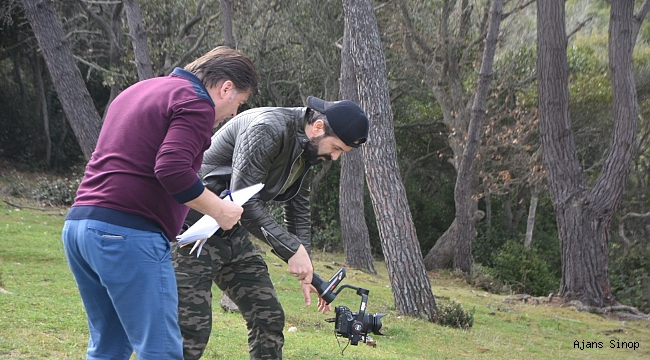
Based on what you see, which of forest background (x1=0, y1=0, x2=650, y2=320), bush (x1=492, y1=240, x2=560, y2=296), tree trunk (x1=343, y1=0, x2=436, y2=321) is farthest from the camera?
bush (x1=492, y1=240, x2=560, y2=296)

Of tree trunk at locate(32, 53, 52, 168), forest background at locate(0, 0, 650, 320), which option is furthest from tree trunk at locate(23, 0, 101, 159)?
tree trunk at locate(32, 53, 52, 168)

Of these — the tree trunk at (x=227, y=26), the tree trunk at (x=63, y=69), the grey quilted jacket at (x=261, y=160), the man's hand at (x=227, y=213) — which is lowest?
the man's hand at (x=227, y=213)

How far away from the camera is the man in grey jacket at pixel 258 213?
4.24 m

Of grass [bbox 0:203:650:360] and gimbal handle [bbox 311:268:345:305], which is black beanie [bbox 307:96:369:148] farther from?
grass [bbox 0:203:650:360]

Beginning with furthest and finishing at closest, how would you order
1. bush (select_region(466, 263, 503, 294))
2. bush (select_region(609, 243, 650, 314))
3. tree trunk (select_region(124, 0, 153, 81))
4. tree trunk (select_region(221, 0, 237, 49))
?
bush (select_region(609, 243, 650, 314)), bush (select_region(466, 263, 503, 294)), tree trunk (select_region(221, 0, 237, 49)), tree trunk (select_region(124, 0, 153, 81))

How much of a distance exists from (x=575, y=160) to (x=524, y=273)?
A: 24.8 ft

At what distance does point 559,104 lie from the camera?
1508cm

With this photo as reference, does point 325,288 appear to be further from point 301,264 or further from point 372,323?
point 372,323

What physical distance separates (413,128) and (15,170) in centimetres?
1432

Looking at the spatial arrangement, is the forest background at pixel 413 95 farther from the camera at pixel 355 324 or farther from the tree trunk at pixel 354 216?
the camera at pixel 355 324

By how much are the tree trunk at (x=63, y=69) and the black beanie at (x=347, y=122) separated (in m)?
8.30

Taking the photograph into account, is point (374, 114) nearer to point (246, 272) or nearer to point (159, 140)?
point (246, 272)

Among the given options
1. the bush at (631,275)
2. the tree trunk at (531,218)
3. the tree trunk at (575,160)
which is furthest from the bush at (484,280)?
the tree trunk at (575,160)

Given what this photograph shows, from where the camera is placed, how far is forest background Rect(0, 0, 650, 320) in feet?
70.6
